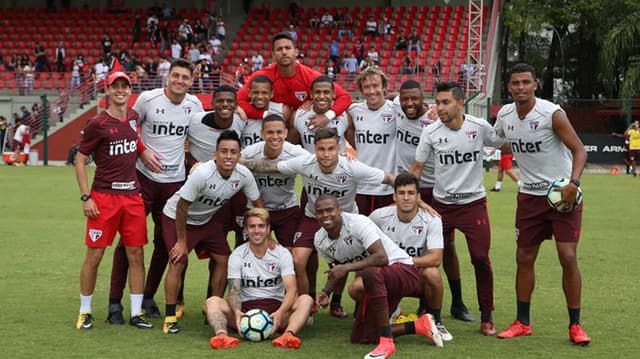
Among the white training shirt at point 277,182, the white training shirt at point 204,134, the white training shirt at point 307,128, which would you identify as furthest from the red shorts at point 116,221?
the white training shirt at point 307,128

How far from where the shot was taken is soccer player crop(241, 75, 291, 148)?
8.45 metres

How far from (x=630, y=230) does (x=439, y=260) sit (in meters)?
8.27

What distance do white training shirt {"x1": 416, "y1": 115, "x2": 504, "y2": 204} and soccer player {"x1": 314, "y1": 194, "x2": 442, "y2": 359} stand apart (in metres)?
0.86

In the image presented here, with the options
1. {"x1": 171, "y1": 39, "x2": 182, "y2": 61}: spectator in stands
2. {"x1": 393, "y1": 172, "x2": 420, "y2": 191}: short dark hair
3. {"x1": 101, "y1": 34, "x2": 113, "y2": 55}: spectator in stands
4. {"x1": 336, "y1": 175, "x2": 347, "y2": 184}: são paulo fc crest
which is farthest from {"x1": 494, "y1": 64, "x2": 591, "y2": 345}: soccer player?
{"x1": 101, "y1": 34, "x2": 113, "y2": 55}: spectator in stands

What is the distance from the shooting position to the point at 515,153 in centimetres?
782

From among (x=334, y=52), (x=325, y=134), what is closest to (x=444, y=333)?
(x=325, y=134)

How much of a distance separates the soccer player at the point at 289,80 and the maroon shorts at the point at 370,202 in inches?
33.7

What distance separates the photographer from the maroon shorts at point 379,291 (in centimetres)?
711

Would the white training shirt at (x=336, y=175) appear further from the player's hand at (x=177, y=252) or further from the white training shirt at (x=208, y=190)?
the player's hand at (x=177, y=252)

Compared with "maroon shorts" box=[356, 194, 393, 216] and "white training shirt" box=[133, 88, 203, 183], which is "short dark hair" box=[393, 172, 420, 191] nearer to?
"maroon shorts" box=[356, 194, 393, 216]

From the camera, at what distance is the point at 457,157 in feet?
26.6

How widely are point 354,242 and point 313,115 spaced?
1590 millimetres

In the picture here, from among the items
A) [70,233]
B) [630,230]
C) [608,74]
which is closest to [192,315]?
[70,233]

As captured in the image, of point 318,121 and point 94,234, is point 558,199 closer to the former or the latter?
point 318,121
